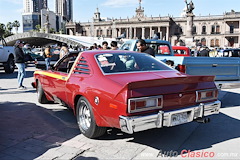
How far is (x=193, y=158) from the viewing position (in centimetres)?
347

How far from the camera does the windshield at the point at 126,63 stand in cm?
417

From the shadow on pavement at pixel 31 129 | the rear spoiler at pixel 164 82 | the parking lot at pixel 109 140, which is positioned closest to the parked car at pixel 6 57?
the shadow on pavement at pixel 31 129

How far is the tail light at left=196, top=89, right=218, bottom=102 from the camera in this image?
153 inches

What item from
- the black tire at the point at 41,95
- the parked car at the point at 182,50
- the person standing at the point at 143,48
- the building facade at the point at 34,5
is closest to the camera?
the black tire at the point at 41,95

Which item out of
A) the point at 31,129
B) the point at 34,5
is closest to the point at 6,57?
the point at 31,129

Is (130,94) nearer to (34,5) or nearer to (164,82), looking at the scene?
(164,82)

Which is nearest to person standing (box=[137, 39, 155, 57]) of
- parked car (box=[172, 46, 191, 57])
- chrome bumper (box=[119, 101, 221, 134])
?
chrome bumper (box=[119, 101, 221, 134])

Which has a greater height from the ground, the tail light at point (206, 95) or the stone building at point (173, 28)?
the stone building at point (173, 28)

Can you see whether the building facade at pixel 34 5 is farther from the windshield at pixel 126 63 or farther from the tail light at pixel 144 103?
the tail light at pixel 144 103

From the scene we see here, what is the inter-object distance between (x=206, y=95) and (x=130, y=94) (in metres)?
1.55

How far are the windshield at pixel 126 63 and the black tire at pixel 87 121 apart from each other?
2.28ft

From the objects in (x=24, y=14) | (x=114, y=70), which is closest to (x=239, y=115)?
(x=114, y=70)

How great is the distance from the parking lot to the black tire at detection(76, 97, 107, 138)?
143 millimetres

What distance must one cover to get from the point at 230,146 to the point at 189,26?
28.5 m
